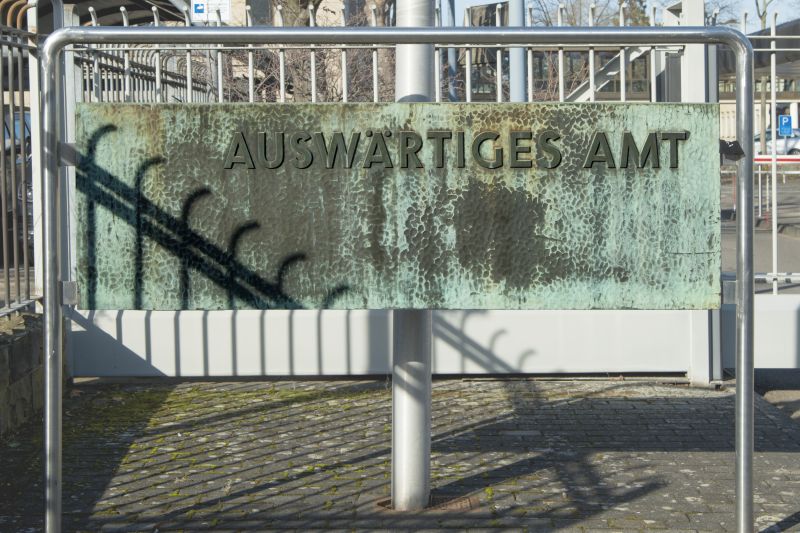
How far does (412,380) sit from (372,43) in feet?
4.94

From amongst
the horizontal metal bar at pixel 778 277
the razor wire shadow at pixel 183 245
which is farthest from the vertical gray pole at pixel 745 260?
the horizontal metal bar at pixel 778 277

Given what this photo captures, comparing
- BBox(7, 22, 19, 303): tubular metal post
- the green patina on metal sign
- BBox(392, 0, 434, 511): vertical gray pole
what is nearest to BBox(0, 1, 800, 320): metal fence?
BBox(7, 22, 19, 303): tubular metal post

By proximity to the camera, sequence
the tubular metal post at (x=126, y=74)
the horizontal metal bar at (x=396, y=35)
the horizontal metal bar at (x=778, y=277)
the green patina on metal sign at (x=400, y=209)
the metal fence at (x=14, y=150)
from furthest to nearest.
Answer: the horizontal metal bar at (x=778, y=277), the tubular metal post at (x=126, y=74), the metal fence at (x=14, y=150), the green patina on metal sign at (x=400, y=209), the horizontal metal bar at (x=396, y=35)

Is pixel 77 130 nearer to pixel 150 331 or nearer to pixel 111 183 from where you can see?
pixel 111 183

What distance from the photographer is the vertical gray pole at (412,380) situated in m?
4.85

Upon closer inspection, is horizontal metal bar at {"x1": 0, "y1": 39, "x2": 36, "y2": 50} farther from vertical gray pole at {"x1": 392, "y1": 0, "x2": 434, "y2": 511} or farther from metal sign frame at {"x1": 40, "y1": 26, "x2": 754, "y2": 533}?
vertical gray pole at {"x1": 392, "y1": 0, "x2": 434, "y2": 511}

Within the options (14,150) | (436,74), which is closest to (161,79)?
(14,150)

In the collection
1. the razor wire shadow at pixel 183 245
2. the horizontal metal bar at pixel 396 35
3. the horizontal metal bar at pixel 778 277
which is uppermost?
the horizontal metal bar at pixel 396 35

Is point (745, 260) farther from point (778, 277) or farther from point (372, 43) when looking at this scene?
point (778, 277)

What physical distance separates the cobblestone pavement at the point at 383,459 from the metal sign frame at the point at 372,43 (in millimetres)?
802

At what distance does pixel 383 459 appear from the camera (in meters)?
5.86

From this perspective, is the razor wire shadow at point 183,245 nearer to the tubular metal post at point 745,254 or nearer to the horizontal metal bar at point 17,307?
the tubular metal post at point 745,254

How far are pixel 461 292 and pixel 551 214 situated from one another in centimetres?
46

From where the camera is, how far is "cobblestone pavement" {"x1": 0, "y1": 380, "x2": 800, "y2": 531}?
4906 mm
